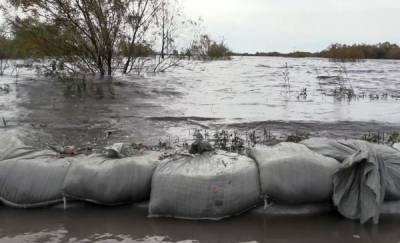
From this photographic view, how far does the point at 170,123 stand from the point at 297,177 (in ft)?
10.6

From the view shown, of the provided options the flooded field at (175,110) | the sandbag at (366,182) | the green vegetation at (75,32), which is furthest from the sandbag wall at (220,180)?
the green vegetation at (75,32)

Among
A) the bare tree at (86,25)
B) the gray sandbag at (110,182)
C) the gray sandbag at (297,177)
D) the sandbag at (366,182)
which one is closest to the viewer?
the sandbag at (366,182)

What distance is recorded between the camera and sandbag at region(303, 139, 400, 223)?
9.30ft

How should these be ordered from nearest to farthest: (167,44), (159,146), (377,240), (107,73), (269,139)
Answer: (377,240)
(159,146)
(269,139)
(107,73)
(167,44)

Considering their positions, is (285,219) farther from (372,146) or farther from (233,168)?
(372,146)

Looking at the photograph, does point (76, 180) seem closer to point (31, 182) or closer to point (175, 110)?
point (31, 182)

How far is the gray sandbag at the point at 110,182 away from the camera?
305cm

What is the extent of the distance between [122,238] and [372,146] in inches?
69.2

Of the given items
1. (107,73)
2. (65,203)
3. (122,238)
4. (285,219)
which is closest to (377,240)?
(285,219)

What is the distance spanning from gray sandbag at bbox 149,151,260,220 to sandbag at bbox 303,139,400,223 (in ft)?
1.82

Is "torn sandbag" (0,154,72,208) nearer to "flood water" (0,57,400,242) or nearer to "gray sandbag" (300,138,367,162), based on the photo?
"flood water" (0,57,400,242)

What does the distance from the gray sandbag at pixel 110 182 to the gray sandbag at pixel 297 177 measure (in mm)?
800

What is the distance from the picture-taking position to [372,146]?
3100mm

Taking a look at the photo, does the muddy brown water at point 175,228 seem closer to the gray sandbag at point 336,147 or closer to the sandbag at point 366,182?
the sandbag at point 366,182
